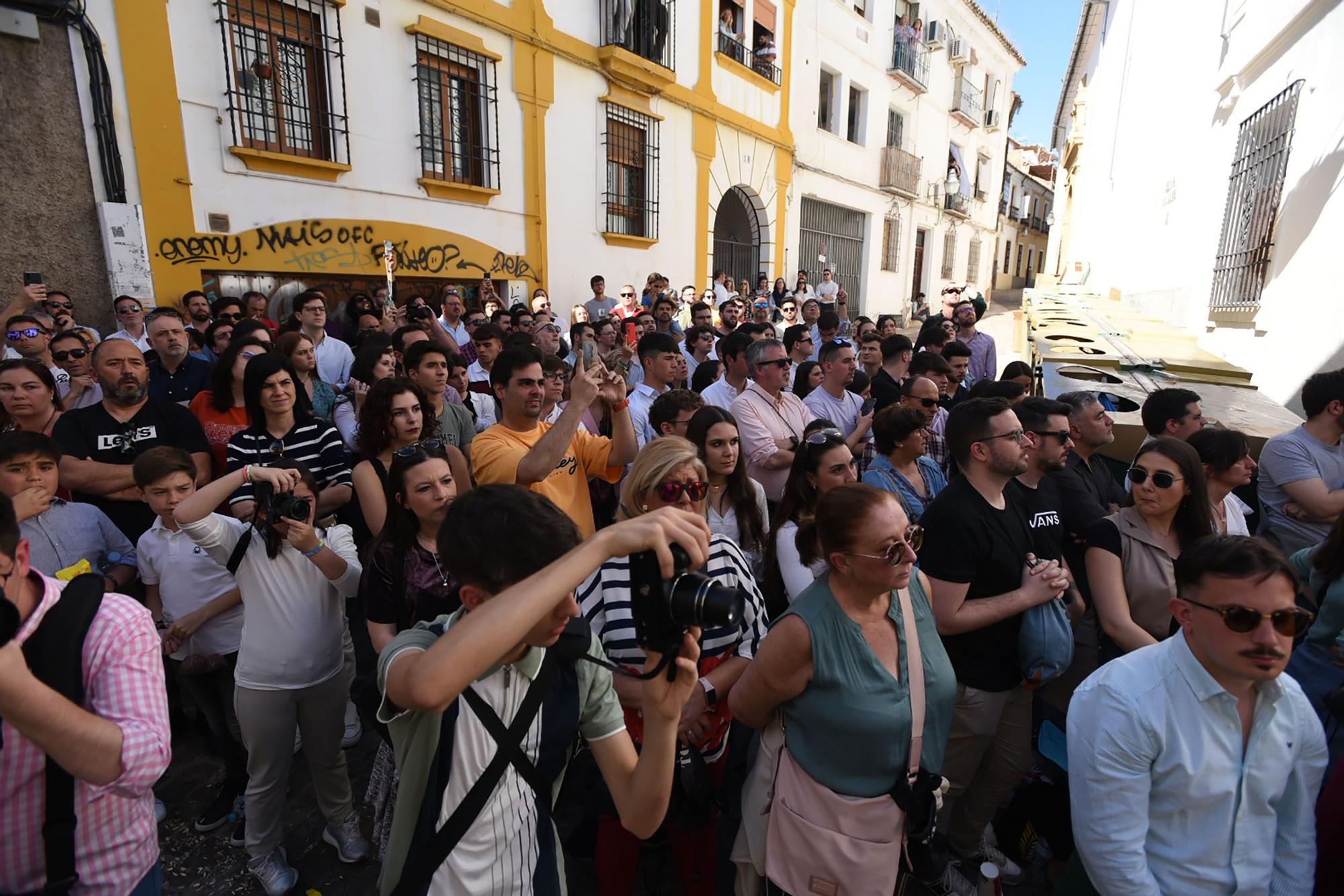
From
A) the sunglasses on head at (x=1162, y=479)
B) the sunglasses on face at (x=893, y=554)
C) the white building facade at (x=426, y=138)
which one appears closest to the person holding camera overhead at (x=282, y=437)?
the sunglasses on face at (x=893, y=554)

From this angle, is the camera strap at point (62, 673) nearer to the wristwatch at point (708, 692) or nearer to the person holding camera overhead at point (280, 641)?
the person holding camera overhead at point (280, 641)

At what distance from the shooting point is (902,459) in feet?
11.3

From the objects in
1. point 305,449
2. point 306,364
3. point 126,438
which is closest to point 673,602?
point 305,449

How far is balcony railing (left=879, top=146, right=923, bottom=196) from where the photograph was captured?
65.8ft

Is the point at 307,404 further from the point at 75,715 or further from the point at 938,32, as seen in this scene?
the point at 938,32

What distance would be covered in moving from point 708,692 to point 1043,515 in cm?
162

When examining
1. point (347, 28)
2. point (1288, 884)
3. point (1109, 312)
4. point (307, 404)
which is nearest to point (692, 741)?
point (1288, 884)

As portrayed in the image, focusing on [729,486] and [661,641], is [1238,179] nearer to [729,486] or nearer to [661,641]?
[729,486]

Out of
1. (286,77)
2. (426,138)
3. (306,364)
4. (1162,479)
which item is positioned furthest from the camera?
(426,138)

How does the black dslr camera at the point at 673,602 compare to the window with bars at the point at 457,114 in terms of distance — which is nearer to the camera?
the black dslr camera at the point at 673,602

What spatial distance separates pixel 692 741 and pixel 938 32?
24.8 meters

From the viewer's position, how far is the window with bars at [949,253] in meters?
25.7

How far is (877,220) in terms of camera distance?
20.5 m

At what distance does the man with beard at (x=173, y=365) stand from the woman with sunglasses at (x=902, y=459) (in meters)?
4.35
